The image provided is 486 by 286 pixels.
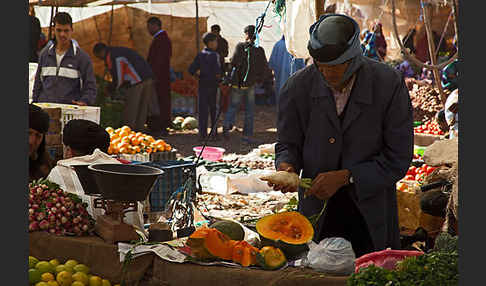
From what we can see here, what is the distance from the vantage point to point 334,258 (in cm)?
282

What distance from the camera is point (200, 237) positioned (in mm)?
2969

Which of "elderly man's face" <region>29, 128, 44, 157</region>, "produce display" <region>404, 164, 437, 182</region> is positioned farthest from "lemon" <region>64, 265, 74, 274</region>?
"produce display" <region>404, 164, 437, 182</region>

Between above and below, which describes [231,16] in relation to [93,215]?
above

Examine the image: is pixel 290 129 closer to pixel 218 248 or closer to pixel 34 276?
pixel 218 248

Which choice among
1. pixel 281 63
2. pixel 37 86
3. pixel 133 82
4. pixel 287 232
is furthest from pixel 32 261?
pixel 133 82

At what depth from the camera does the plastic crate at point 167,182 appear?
18.6 feet

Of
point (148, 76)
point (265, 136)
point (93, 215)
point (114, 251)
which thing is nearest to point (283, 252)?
point (114, 251)

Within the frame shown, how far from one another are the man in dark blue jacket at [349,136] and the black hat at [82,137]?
147 cm

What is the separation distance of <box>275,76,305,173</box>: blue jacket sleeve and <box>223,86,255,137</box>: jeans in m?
8.62

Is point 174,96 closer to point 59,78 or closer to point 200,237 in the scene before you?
point 59,78

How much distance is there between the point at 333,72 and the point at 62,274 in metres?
1.61

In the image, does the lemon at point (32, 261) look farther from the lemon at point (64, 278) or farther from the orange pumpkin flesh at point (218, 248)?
the orange pumpkin flesh at point (218, 248)

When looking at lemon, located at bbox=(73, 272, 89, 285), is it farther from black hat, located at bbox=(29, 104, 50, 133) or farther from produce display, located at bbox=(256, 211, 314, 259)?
black hat, located at bbox=(29, 104, 50, 133)

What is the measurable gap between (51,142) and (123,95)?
6.89 metres
